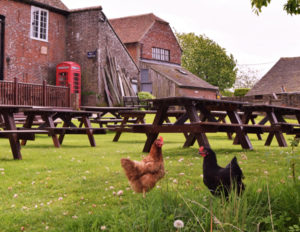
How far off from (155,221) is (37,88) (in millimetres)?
A: 16104

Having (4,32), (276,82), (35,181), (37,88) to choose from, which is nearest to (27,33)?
(4,32)

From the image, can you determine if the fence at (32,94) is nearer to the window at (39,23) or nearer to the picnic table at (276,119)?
the window at (39,23)

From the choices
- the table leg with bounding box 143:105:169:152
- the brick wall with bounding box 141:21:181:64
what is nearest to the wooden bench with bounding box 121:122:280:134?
the table leg with bounding box 143:105:169:152

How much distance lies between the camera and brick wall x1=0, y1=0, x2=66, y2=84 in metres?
22.1

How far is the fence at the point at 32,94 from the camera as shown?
646 inches

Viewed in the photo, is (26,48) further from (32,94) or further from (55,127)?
(55,127)

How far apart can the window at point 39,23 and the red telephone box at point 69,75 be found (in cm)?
214

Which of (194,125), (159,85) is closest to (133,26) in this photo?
(159,85)

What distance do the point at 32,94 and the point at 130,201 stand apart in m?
15.1

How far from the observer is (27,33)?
75.4ft

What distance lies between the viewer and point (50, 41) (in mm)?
24516

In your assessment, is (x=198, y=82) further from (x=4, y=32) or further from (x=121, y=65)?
(x=4, y=32)

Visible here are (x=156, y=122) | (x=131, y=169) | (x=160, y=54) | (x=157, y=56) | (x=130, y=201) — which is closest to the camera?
(x=130, y=201)

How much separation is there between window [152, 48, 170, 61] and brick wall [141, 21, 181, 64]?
0.34 m
